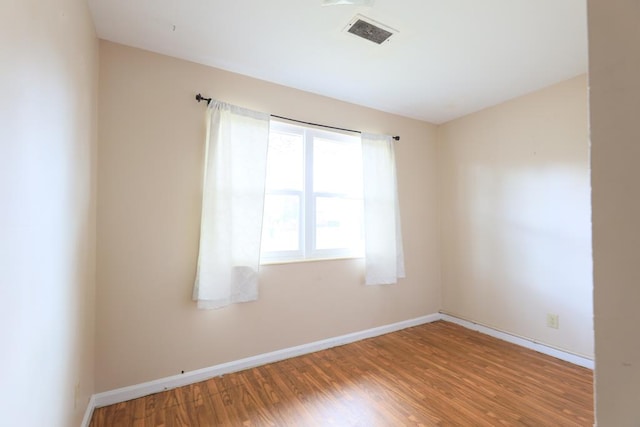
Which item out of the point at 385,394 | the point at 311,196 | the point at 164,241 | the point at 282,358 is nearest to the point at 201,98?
the point at 164,241

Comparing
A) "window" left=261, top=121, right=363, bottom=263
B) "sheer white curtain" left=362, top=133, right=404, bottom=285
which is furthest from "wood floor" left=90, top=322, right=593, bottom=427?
"window" left=261, top=121, right=363, bottom=263

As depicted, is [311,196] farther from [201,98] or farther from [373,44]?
[373,44]

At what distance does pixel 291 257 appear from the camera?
109 inches

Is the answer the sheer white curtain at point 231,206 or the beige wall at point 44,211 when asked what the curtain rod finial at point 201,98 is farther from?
the beige wall at point 44,211

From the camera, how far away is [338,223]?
10.1 ft

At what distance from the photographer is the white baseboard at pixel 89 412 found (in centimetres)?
173

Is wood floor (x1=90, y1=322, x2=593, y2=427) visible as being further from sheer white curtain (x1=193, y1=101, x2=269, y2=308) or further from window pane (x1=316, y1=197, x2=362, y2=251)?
window pane (x1=316, y1=197, x2=362, y2=251)

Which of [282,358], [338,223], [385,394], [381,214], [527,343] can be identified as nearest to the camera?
[385,394]

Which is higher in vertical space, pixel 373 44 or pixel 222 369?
pixel 373 44

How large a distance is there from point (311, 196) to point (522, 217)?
222 cm

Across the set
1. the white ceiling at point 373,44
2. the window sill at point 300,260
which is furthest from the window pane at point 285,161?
the window sill at point 300,260

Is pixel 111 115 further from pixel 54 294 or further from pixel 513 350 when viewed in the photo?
pixel 513 350

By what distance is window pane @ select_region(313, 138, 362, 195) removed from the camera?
2.96 m

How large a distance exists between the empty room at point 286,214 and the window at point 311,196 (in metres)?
0.02
